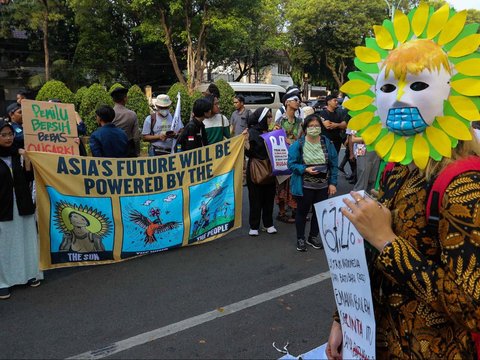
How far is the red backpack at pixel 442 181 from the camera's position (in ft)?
3.84

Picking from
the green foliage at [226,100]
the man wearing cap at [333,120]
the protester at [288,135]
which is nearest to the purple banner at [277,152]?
the protester at [288,135]

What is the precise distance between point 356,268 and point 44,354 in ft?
8.25

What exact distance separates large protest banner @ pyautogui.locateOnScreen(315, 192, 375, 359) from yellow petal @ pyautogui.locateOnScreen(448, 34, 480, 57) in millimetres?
544

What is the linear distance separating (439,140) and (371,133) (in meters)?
0.22

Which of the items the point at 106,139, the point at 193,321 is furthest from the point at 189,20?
the point at 193,321

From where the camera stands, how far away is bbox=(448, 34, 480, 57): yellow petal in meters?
1.21

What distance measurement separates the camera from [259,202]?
568cm

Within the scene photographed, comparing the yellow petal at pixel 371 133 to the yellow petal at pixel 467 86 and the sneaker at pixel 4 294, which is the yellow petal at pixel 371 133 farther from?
the sneaker at pixel 4 294

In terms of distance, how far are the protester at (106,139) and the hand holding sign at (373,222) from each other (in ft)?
13.5

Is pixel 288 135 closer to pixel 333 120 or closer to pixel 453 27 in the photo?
pixel 333 120

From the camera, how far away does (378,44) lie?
139cm

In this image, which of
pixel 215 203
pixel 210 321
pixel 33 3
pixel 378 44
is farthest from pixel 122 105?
pixel 33 3

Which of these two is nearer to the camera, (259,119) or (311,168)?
(311,168)

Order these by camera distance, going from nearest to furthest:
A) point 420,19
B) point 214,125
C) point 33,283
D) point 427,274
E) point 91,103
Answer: point 427,274
point 420,19
point 33,283
point 214,125
point 91,103
